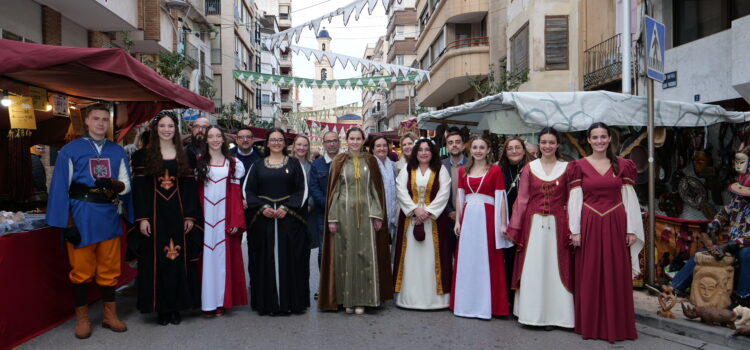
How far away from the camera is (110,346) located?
484 cm

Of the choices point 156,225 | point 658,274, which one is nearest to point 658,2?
point 658,274

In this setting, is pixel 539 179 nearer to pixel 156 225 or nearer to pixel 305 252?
pixel 305 252

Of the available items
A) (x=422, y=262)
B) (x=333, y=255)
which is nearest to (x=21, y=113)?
(x=333, y=255)

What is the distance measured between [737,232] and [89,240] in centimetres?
617

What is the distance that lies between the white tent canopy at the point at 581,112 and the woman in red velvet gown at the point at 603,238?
1.21m

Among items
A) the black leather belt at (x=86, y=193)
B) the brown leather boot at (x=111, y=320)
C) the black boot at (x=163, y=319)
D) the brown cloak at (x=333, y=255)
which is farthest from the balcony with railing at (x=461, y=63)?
the brown leather boot at (x=111, y=320)

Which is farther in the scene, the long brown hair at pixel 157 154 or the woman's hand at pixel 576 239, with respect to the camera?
the long brown hair at pixel 157 154

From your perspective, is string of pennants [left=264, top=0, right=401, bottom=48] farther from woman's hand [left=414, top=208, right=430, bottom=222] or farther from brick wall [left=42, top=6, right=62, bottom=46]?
woman's hand [left=414, top=208, right=430, bottom=222]

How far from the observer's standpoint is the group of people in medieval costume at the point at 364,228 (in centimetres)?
513

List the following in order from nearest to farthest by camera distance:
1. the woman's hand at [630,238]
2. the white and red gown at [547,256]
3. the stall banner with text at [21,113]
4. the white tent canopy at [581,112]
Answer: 1. the woman's hand at [630,238]
2. the white and red gown at [547,256]
3. the stall banner with text at [21,113]
4. the white tent canopy at [581,112]

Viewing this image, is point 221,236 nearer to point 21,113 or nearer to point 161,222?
point 161,222

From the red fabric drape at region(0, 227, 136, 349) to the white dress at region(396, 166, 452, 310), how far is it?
11.3 feet

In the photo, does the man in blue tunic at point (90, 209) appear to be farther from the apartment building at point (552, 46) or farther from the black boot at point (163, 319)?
the apartment building at point (552, 46)

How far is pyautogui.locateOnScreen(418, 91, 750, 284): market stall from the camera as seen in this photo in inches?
257
